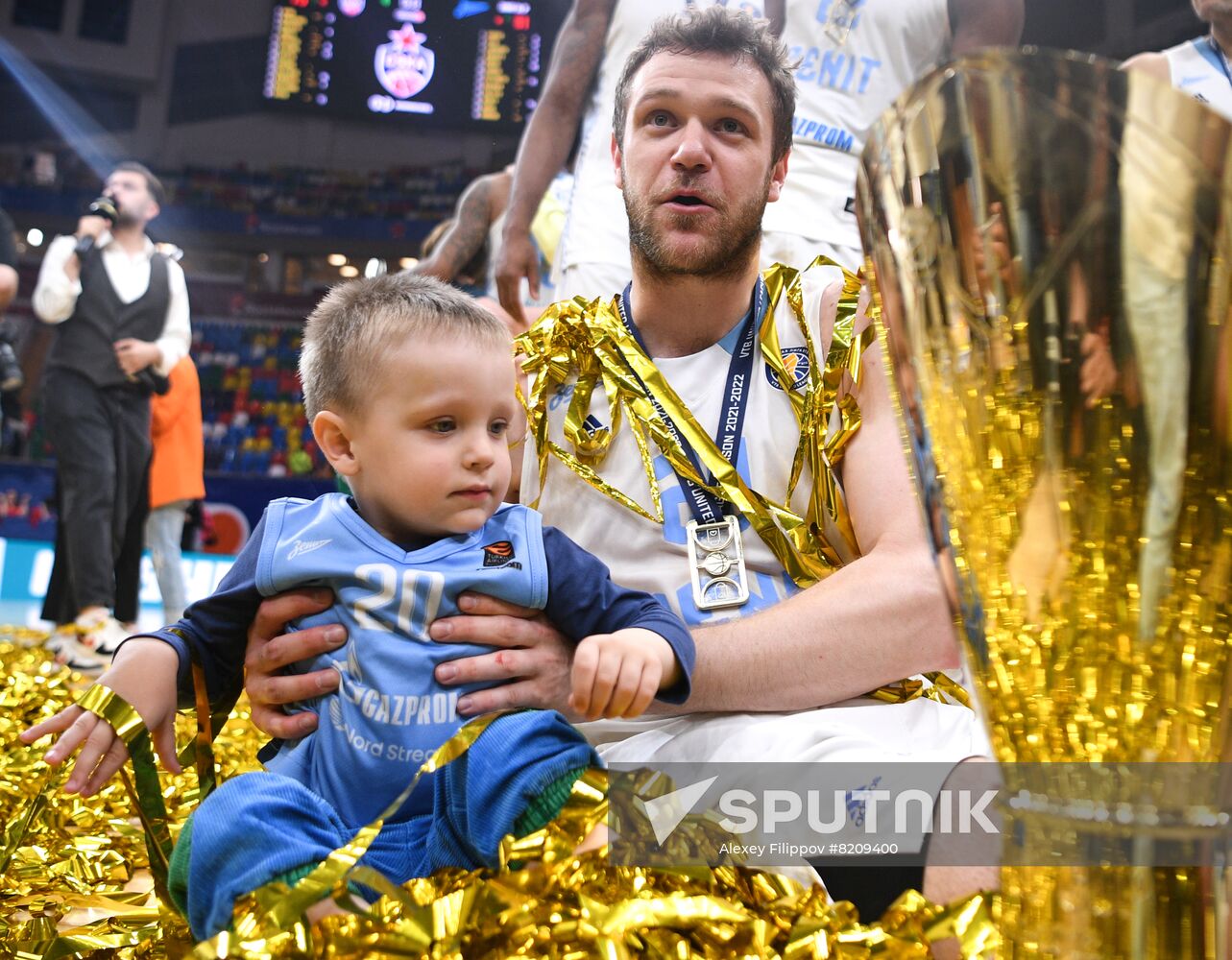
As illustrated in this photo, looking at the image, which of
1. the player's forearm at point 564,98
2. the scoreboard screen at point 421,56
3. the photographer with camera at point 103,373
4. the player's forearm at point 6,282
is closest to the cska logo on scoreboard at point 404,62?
the scoreboard screen at point 421,56

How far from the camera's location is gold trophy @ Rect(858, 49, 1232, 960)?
12.6 inches

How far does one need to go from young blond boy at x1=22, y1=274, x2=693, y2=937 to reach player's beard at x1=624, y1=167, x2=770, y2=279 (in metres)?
0.22

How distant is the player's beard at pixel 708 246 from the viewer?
94 cm

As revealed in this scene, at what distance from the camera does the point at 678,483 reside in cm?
89

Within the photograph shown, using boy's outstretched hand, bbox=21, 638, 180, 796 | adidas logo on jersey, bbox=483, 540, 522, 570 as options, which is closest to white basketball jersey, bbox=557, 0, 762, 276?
adidas logo on jersey, bbox=483, 540, 522, 570

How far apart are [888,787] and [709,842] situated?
13cm

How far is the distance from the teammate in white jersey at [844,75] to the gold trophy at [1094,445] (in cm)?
123

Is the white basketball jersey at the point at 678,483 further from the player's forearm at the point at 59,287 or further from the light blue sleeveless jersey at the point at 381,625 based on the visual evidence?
the player's forearm at the point at 59,287

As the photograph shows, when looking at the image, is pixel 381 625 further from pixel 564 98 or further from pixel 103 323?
pixel 103 323

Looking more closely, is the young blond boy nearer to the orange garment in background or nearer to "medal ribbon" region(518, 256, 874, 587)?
"medal ribbon" region(518, 256, 874, 587)

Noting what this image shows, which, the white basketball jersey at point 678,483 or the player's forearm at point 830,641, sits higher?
the white basketball jersey at point 678,483

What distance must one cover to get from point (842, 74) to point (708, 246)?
858 millimetres

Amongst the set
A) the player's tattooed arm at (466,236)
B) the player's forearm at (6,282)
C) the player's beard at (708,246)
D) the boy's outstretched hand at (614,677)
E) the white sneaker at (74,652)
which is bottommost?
the white sneaker at (74,652)

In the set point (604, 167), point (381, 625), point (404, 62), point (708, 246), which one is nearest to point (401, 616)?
point (381, 625)
